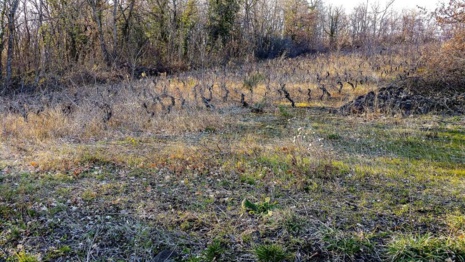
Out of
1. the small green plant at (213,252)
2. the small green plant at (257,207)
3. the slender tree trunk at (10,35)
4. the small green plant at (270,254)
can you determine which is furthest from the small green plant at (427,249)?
the slender tree trunk at (10,35)

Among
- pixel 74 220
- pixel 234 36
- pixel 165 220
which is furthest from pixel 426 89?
pixel 234 36

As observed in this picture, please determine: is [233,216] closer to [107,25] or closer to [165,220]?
[165,220]

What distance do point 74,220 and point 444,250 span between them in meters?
3.29

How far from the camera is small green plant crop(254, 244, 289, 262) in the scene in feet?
8.75

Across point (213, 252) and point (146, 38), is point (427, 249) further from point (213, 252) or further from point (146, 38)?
point (146, 38)

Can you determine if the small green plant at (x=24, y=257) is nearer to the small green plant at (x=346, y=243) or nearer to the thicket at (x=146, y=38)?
the small green plant at (x=346, y=243)

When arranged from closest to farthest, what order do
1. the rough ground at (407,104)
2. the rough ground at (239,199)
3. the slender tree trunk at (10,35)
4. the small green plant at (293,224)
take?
the rough ground at (239,199), the small green plant at (293,224), the rough ground at (407,104), the slender tree trunk at (10,35)

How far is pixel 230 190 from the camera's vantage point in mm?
3979

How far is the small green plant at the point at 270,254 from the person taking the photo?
2.67 metres

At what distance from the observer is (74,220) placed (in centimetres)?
329

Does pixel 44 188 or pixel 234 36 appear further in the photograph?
pixel 234 36

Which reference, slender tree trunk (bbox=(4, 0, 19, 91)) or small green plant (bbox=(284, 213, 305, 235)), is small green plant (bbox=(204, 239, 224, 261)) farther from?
slender tree trunk (bbox=(4, 0, 19, 91))

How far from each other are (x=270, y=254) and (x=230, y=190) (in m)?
1.37

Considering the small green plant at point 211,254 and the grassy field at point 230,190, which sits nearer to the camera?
the small green plant at point 211,254
